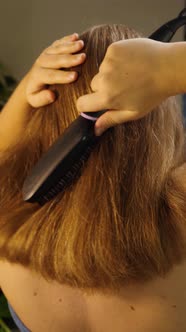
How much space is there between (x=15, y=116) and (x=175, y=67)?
342 millimetres

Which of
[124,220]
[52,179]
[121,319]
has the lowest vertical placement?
[121,319]

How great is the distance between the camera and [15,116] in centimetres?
70

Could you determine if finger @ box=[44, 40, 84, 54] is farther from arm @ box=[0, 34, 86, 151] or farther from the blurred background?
the blurred background

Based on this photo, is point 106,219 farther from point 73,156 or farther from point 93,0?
point 93,0

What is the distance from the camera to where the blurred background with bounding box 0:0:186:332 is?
1.67 meters

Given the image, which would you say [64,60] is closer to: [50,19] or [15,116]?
[15,116]

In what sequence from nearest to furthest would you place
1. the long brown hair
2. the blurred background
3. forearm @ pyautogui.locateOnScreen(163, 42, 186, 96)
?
forearm @ pyautogui.locateOnScreen(163, 42, 186, 96)
the long brown hair
the blurred background

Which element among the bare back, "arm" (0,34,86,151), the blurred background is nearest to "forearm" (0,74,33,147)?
"arm" (0,34,86,151)

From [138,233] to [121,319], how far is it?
123 millimetres

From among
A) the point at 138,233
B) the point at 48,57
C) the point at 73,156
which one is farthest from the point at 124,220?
the point at 48,57

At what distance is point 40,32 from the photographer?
169 centimetres

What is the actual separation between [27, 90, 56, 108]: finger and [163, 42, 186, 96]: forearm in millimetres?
199

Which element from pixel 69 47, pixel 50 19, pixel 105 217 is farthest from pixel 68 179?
pixel 50 19

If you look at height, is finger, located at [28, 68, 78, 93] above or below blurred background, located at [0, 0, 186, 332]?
above
